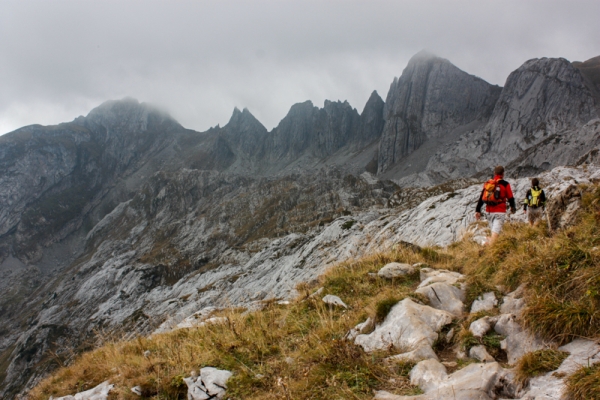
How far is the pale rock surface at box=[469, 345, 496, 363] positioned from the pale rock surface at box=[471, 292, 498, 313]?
1.37 metres

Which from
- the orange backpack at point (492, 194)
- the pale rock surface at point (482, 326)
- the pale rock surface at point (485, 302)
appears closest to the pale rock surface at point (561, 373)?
the pale rock surface at point (482, 326)

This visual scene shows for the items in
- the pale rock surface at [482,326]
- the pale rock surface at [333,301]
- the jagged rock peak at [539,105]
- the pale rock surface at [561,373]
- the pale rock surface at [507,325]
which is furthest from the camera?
the jagged rock peak at [539,105]

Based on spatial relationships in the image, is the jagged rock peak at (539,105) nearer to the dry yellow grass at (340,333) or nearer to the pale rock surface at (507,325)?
the dry yellow grass at (340,333)

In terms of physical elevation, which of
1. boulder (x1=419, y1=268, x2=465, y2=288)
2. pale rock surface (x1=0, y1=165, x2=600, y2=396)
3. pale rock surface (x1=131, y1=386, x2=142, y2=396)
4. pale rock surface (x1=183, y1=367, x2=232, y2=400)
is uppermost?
boulder (x1=419, y1=268, x2=465, y2=288)

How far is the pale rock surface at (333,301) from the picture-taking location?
25.4 ft

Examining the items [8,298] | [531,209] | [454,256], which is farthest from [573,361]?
[8,298]

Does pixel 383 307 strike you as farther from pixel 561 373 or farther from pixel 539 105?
pixel 539 105

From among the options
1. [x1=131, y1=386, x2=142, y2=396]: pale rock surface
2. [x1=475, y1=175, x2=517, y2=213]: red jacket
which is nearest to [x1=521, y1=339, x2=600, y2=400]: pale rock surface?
[x1=131, y1=386, x2=142, y2=396]: pale rock surface

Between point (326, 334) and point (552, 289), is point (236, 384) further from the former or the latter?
point (552, 289)

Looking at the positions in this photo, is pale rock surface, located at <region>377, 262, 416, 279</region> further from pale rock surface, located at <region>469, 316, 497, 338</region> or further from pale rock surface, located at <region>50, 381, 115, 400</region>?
pale rock surface, located at <region>50, 381, 115, 400</region>

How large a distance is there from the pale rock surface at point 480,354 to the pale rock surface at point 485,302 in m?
1.37

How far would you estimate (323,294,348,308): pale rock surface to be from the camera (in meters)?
7.74

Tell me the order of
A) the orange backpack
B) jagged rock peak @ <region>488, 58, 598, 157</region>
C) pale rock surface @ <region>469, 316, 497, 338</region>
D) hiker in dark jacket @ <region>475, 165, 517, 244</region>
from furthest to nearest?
1. jagged rock peak @ <region>488, 58, 598, 157</region>
2. the orange backpack
3. hiker in dark jacket @ <region>475, 165, 517, 244</region>
4. pale rock surface @ <region>469, 316, 497, 338</region>

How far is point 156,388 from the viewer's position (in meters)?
6.02
